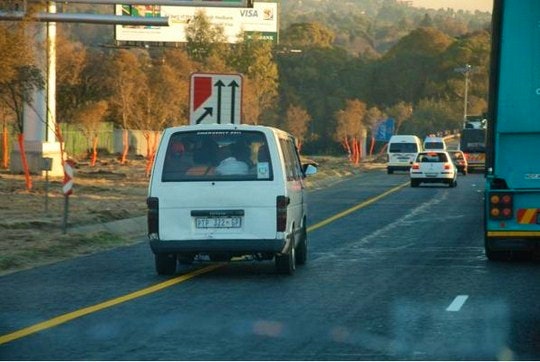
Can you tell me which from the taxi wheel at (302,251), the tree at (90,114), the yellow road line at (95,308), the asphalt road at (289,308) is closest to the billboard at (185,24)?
the tree at (90,114)

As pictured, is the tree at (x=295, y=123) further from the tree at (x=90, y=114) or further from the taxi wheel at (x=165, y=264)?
the taxi wheel at (x=165, y=264)

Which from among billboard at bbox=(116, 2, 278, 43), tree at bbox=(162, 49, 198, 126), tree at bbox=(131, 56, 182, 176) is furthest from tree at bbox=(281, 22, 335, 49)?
tree at bbox=(131, 56, 182, 176)

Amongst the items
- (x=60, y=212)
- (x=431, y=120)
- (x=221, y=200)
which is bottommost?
(x=431, y=120)

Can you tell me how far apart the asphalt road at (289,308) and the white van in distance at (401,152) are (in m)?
44.6

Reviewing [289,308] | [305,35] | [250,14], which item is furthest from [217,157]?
[305,35]

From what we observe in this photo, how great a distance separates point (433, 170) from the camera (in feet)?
167

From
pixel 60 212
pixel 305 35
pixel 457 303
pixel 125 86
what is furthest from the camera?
pixel 305 35

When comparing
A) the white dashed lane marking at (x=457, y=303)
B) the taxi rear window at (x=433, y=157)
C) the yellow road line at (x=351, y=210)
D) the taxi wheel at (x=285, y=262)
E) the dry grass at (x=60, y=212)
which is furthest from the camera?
the taxi rear window at (x=433, y=157)

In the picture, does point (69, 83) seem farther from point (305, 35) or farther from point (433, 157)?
point (305, 35)

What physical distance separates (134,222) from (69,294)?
1303cm

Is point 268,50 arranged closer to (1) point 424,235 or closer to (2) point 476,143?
(2) point 476,143

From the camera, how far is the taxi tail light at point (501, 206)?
18.4 metres

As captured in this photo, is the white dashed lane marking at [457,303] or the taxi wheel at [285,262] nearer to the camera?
the white dashed lane marking at [457,303]

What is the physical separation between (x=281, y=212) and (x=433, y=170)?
114 ft
